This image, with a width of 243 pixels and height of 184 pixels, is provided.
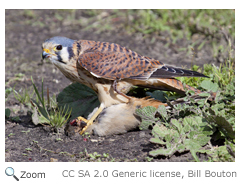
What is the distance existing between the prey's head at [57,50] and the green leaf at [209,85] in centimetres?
162

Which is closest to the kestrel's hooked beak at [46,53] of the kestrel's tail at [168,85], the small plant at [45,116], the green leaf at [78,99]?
the small plant at [45,116]

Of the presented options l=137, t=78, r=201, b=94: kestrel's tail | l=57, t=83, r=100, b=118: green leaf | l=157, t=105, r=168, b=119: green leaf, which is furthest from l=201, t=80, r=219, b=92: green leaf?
l=57, t=83, r=100, b=118: green leaf

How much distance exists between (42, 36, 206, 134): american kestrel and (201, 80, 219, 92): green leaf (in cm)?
14

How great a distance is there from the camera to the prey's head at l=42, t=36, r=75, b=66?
359cm

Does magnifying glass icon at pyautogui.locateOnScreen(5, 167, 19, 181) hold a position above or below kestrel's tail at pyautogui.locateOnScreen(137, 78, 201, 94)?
below

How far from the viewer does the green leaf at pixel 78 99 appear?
3992 mm

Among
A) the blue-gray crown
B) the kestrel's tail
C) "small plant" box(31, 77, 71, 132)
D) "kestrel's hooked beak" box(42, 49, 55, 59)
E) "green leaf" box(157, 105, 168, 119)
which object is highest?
the blue-gray crown

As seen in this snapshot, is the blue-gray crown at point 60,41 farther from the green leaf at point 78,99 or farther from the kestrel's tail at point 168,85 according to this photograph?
the kestrel's tail at point 168,85

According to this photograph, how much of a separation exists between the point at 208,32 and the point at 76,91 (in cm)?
272

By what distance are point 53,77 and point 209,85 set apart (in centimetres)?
265

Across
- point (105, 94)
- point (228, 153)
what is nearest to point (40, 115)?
point (105, 94)

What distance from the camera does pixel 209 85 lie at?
3.74 m

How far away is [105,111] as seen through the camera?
3576 millimetres

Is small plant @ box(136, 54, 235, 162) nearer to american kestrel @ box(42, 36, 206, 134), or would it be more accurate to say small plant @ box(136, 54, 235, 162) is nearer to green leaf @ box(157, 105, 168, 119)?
green leaf @ box(157, 105, 168, 119)
